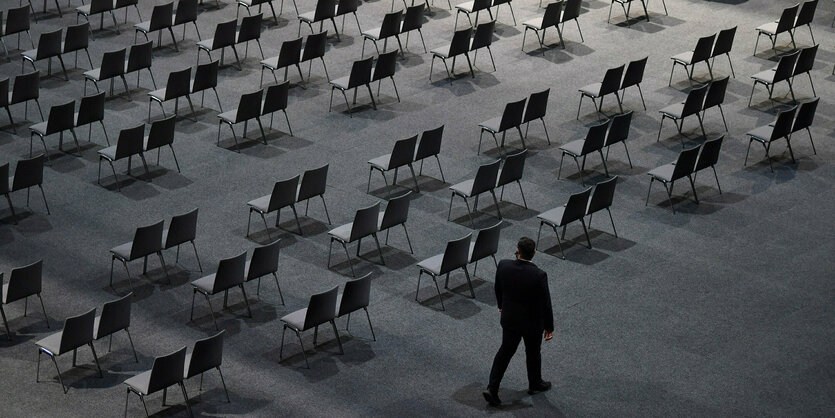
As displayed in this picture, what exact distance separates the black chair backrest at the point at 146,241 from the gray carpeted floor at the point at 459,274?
1.57ft

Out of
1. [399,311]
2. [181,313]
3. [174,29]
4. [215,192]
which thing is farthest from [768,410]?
[174,29]

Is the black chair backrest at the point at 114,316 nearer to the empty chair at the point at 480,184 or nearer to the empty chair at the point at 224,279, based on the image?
the empty chair at the point at 224,279

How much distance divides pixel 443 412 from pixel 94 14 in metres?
12.3

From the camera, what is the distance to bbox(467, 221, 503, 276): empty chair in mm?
12562

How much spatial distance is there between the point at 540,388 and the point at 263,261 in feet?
10.3

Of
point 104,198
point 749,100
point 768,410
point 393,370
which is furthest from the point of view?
point 749,100

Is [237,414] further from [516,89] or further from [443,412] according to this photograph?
[516,89]

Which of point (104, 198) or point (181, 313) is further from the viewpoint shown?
point (104, 198)

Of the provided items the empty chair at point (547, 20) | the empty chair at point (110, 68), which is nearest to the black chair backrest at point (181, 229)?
the empty chair at point (110, 68)

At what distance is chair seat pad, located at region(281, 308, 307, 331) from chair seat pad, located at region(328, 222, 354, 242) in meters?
1.53

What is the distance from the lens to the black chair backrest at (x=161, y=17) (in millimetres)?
18734

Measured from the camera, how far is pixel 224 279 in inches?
476

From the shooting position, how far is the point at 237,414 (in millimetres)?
10906

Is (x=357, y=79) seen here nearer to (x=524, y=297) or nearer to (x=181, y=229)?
(x=181, y=229)
